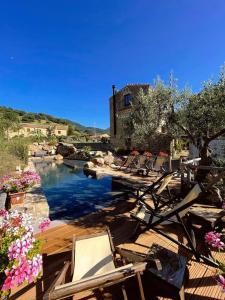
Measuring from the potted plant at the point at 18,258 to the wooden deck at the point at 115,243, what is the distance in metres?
1.16

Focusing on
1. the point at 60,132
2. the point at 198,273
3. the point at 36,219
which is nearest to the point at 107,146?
the point at 36,219

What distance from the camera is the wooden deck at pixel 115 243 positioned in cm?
249

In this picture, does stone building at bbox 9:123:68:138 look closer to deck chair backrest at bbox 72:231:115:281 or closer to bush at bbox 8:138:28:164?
bush at bbox 8:138:28:164

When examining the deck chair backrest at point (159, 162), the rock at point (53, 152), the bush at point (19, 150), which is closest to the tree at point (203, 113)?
the deck chair backrest at point (159, 162)

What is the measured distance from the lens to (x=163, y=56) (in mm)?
15797

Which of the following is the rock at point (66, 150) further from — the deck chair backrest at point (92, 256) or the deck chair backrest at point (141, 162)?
the deck chair backrest at point (92, 256)

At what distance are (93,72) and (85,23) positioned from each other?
1443 centimetres

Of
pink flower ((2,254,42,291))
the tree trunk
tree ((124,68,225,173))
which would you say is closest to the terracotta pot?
pink flower ((2,254,42,291))

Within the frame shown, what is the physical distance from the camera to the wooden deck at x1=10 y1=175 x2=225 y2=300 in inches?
98.1

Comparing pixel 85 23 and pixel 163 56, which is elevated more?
pixel 85 23

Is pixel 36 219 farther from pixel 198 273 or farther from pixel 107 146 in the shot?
pixel 107 146

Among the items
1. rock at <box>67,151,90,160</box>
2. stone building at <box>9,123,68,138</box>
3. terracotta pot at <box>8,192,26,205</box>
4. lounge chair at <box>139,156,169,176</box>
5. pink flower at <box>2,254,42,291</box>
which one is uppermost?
stone building at <box>9,123,68,138</box>

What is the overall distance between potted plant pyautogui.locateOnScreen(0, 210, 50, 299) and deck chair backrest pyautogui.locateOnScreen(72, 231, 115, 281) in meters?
0.76

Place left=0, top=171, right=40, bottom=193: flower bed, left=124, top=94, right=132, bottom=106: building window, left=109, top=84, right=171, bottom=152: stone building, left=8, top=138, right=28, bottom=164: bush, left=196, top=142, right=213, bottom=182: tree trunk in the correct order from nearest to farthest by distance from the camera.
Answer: left=0, top=171, right=40, bottom=193: flower bed, left=196, top=142, right=213, bottom=182: tree trunk, left=8, top=138, right=28, bottom=164: bush, left=109, top=84, right=171, bottom=152: stone building, left=124, top=94, right=132, bottom=106: building window
